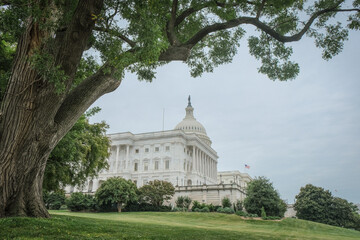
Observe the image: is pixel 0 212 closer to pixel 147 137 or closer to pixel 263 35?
pixel 263 35

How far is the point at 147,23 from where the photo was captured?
7.84 metres

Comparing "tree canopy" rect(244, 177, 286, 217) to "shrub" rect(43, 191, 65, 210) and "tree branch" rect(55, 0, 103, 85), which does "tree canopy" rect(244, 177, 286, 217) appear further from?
"tree branch" rect(55, 0, 103, 85)

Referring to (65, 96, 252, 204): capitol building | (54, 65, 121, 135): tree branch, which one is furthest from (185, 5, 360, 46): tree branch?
(65, 96, 252, 204): capitol building

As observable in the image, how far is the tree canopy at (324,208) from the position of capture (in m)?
42.3

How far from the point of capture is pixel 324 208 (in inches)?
1674

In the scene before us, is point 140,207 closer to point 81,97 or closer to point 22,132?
point 81,97

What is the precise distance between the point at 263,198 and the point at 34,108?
102ft

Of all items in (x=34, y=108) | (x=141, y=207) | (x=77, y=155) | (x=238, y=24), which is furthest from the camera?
(x=141, y=207)

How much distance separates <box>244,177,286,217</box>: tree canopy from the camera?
112 feet

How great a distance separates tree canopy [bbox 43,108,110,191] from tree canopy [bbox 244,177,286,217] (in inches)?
761

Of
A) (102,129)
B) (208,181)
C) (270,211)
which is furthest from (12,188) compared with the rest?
(208,181)

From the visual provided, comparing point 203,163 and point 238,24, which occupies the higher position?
point 203,163

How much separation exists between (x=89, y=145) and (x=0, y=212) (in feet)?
42.9

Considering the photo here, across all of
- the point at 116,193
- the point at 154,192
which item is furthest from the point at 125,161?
the point at 116,193
